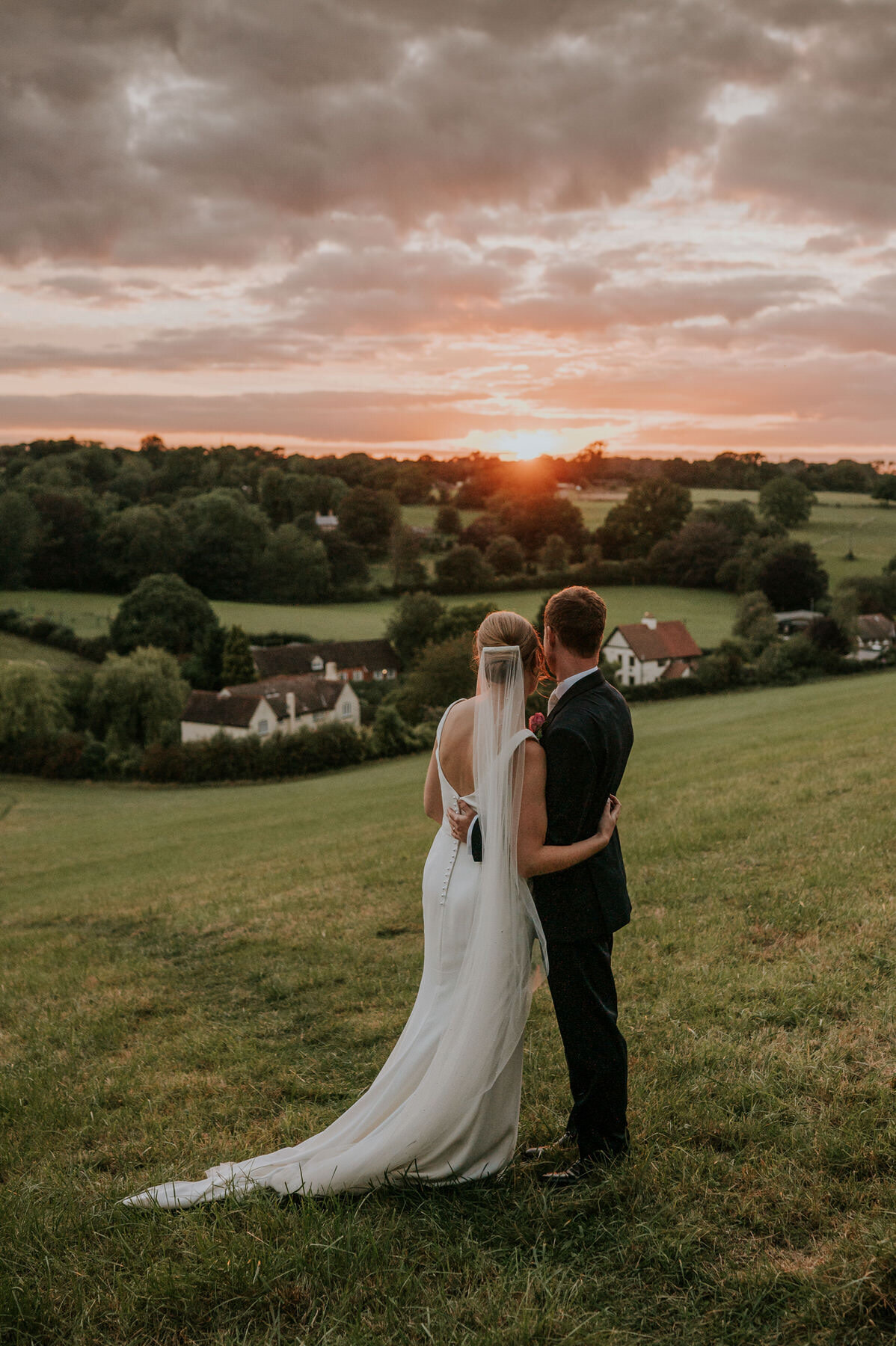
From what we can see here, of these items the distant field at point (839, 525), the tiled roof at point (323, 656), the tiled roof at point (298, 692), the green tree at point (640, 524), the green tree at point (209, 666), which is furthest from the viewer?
the green tree at point (640, 524)

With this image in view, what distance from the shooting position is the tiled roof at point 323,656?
68438 mm

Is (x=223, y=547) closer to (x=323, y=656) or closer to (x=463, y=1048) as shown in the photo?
(x=323, y=656)

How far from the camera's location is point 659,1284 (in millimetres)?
3322

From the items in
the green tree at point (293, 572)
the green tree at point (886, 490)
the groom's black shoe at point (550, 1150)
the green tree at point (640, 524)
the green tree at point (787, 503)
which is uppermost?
the green tree at point (886, 490)

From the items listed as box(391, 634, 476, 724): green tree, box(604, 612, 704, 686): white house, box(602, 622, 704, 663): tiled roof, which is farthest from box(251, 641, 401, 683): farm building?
box(602, 622, 704, 663): tiled roof

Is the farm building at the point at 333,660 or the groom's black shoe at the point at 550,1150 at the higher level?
the groom's black shoe at the point at 550,1150

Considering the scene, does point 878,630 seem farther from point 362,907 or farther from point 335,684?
point 362,907

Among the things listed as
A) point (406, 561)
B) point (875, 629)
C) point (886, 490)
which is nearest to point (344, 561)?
point (406, 561)

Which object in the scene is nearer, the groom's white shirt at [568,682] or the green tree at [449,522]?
the groom's white shirt at [568,682]

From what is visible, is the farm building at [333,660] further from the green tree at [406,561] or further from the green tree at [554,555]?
the green tree at [554,555]

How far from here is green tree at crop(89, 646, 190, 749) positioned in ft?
170

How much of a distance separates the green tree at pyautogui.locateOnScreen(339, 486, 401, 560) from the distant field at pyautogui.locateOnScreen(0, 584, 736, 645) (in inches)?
638

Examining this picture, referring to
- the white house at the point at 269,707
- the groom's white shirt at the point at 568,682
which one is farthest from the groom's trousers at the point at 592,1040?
the white house at the point at 269,707

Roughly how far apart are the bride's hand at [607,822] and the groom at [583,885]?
27mm
